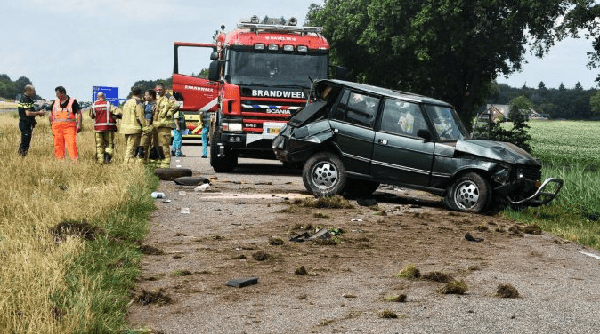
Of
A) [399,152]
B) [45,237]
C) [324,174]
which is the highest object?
[399,152]

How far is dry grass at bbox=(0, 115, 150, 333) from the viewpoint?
17.2 ft

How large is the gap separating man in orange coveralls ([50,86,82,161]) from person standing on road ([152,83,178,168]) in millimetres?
1666

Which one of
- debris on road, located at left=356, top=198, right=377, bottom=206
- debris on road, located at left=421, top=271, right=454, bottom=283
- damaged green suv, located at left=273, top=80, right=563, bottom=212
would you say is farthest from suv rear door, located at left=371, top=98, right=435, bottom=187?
debris on road, located at left=421, top=271, right=454, bottom=283

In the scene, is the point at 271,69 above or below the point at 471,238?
above

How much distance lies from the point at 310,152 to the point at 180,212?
343cm

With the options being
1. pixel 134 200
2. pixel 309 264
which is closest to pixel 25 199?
pixel 134 200

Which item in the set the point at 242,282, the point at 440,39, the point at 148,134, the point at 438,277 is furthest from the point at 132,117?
the point at 440,39

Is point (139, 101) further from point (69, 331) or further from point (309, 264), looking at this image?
point (69, 331)

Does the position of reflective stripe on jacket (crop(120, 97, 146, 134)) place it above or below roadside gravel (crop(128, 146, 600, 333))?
above

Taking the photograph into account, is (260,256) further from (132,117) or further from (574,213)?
(132,117)

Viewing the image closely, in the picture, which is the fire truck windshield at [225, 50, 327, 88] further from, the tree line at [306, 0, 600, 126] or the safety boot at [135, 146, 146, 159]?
the tree line at [306, 0, 600, 126]

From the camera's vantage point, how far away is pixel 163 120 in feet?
61.9

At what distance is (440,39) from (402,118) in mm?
26707

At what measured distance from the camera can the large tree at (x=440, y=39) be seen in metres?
38.4
